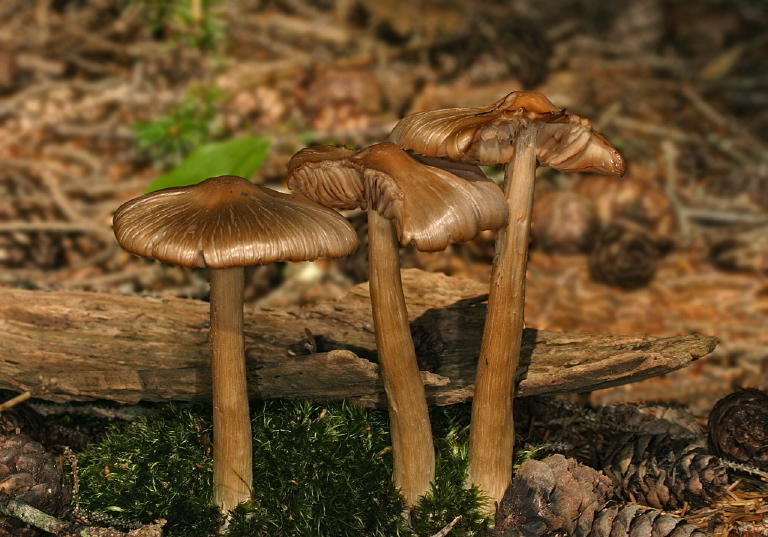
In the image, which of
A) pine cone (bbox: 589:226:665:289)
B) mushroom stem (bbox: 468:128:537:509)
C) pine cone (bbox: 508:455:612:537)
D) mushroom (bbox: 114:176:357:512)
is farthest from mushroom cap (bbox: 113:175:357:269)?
pine cone (bbox: 589:226:665:289)

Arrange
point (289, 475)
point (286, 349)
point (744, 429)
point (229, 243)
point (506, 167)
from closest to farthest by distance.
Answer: point (229, 243) < point (506, 167) < point (289, 475) < point (744, 429) < point (286, 349)

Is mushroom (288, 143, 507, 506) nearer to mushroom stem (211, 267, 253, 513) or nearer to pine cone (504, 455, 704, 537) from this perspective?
pine cone (504, 455, 704, 537)

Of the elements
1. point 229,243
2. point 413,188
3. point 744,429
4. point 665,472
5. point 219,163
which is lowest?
point 665,472

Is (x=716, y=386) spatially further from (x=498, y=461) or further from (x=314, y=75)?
(x=314, y=75)

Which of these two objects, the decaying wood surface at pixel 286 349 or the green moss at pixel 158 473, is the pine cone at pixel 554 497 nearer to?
the decaying wood surface at pixel 286 349

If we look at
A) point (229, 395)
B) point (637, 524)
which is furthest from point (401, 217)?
point (637, 524)

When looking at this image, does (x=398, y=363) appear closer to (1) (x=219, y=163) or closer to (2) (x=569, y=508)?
(2) (x=569, y=508)

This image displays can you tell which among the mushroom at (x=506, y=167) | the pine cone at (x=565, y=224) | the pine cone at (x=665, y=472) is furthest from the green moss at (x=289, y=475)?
the pine cone at (x=565, y=224)
